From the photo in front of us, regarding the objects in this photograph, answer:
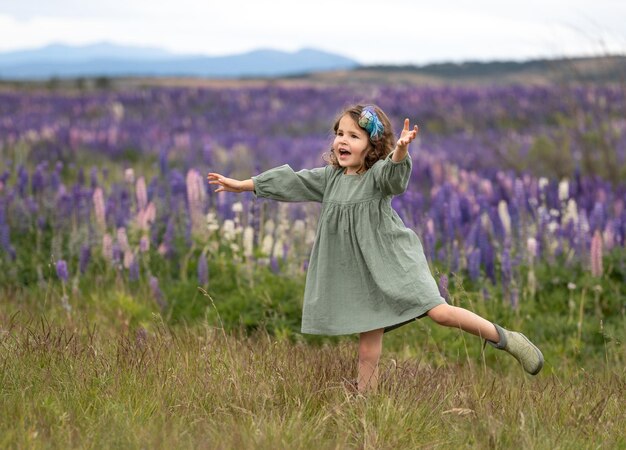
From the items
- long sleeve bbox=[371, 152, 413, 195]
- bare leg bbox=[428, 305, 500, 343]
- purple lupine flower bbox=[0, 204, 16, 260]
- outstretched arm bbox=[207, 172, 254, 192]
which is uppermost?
long sleeve bbox=[371, 152, 413, 195]

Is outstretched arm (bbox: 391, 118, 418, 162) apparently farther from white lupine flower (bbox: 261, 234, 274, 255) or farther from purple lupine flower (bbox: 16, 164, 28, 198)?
purple lupine flower (bbox: 16, 164, 28, 198)

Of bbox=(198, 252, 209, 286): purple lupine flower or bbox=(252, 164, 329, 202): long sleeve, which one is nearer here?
bbox=(252, 164, 329, 202): long sleeve

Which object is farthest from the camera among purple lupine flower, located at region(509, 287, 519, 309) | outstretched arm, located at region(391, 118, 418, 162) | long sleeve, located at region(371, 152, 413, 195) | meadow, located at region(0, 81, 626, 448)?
purple lupine flower, located at region(509, 287, 519, 309)

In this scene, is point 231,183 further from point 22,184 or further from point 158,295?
point 22,184

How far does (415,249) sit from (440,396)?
2.14ft

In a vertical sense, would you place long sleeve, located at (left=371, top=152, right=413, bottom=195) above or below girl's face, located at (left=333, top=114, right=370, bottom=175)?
below

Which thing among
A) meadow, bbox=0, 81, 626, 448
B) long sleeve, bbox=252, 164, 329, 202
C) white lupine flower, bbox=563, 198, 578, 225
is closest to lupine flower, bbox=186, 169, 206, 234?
meadow, bbox=0, 81, 626, 448

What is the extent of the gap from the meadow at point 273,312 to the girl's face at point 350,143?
52 cm

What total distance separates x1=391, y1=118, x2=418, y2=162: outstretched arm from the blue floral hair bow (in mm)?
234

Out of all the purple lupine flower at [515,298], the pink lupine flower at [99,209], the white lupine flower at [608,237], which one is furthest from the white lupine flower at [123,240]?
the white lupine flower at [608,237]

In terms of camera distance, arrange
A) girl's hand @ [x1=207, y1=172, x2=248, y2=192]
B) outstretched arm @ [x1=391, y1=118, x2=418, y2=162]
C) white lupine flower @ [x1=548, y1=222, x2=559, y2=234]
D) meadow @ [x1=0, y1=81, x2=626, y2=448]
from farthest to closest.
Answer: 1. white lupine flower @ [x1=548, y1=222, x2=559, y2=234]
2. girl's hand @ [x1=207, y1=172, x2=248, y2=192]
3. outstretched arm @ [x1=391, y1=118, x2=418, y2=162]
4. meadow @ [x1=0, y1=81, x2=626, y2=448]

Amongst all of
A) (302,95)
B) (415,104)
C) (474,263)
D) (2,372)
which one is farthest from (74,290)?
(302,95)

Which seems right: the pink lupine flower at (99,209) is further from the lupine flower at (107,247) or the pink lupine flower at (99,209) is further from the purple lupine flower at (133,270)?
the purple lupine flower at (133,270)

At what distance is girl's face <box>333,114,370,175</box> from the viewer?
4.23 meters
